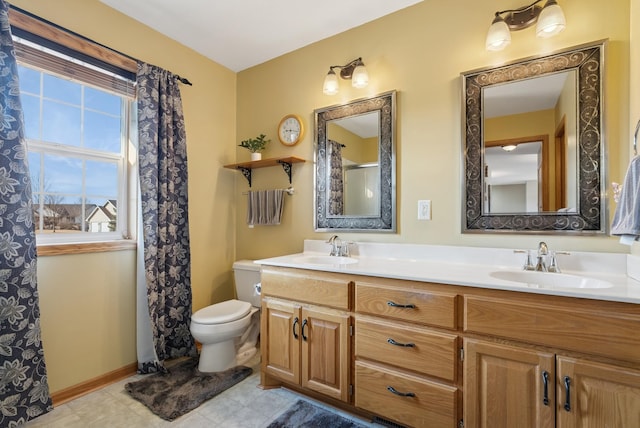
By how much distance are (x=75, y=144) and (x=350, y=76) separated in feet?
6.38

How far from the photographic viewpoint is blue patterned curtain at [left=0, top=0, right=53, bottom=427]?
146cm

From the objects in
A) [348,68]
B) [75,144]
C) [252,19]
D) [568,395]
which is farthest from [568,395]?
[75,144]

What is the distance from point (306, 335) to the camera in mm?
1717

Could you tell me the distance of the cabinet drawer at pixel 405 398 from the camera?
1.32m

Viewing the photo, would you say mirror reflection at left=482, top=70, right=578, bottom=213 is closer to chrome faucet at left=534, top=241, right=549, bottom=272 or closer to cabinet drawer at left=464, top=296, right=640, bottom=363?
chrome faucet at left=534, top=241, right=549, bottom=272

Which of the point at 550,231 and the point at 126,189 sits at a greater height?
the point at 126,189

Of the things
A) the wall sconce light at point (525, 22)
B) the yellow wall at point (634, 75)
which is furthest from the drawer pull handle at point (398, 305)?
the wall sconce light at point (525, 22)

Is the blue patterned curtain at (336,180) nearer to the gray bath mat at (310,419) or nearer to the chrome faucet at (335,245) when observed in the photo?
the chrome faucet at (335,245)

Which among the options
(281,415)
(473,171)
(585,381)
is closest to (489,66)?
(473,171)

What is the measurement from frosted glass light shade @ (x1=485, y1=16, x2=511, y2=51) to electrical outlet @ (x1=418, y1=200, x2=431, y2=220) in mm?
935

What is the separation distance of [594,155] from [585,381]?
1.08 m

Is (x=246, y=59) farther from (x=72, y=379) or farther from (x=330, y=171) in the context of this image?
(x=72, y=379)

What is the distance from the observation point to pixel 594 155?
147 cm

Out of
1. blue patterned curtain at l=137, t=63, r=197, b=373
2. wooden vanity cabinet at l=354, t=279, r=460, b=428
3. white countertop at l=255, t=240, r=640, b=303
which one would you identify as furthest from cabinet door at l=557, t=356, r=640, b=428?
blue patterned curtain at l=137, t=63, r=197, b=373
